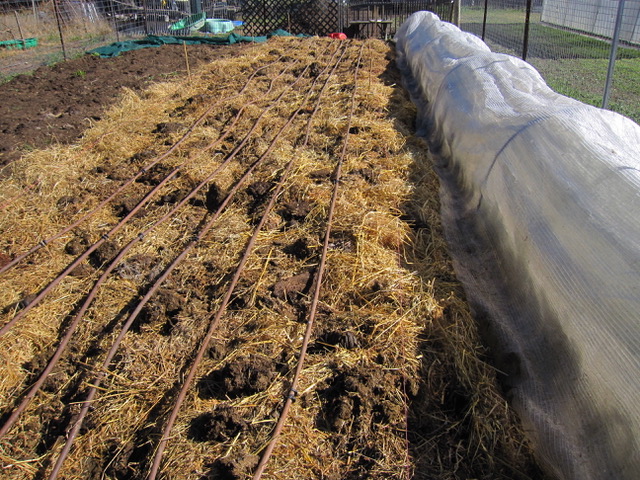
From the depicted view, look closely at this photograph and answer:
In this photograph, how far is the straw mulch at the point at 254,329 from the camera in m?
2.43

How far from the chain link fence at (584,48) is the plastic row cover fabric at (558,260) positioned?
4.22 meters

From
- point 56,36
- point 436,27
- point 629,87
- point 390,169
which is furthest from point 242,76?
point 56,36

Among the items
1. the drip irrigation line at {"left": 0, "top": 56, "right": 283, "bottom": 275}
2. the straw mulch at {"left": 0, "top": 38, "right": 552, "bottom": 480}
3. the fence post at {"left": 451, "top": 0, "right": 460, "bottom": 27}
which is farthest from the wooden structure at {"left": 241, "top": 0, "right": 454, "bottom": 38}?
the straw mulch at {"left": 0, "top": 38, "right": 552, "bottom": 480}

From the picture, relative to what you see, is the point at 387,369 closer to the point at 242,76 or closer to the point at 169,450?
the point at 169,450

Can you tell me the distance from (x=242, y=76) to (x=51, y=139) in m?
3.94

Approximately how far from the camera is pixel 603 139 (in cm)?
296

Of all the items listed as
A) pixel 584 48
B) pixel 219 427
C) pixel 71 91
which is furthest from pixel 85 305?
pixel 584 48

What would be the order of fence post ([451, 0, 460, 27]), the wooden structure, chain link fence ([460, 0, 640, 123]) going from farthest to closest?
the wooden structure
fence post ([451, 0, 460, 27])
chain link fence ([460, 0, 640, 123])

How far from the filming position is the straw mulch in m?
2.43

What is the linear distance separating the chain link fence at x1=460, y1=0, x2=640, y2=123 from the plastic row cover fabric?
4.22 meters

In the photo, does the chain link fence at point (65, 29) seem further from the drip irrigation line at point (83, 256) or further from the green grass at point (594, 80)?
the green grass at point (594, 80)

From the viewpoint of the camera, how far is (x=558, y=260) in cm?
261

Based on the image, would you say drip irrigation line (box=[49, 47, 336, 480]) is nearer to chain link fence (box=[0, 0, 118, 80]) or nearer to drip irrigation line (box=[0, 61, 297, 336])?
drip irrigation line (box=[0, 61, 297, 336])

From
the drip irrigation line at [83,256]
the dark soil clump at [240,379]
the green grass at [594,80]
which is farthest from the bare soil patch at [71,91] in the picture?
the green grass at [594,80]
